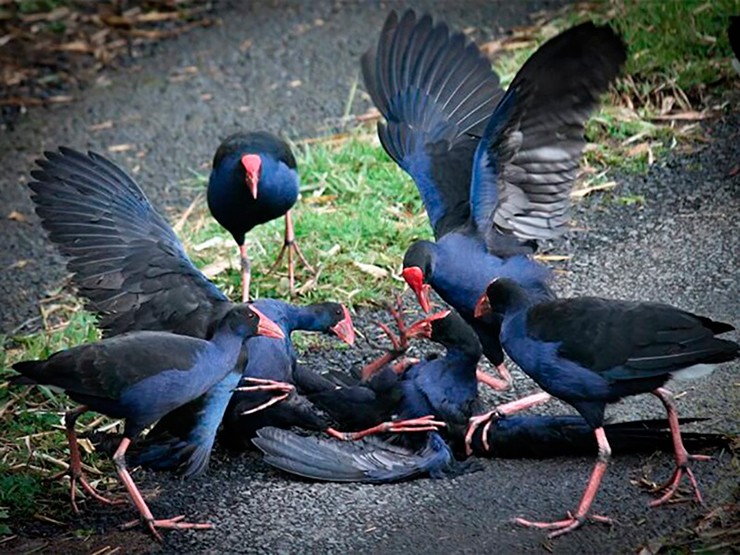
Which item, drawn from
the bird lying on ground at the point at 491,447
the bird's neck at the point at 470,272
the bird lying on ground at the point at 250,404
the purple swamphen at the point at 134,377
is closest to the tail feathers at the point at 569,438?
the bird lying on ground at the point at 491,447

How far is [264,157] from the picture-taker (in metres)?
6.72

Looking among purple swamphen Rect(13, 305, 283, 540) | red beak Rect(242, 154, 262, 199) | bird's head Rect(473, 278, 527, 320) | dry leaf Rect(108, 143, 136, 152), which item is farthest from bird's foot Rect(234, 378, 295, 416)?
dry leaf Rect(108, 143, 136, 152)

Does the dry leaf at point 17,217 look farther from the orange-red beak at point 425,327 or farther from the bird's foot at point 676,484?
the bird's foot at point 676,484

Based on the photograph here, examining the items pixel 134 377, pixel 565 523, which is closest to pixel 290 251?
pixel 134 377

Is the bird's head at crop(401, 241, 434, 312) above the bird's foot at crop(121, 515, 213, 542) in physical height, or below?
above

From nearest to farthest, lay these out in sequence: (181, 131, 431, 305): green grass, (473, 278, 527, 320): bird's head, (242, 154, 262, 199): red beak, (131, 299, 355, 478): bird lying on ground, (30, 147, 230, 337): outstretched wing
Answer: (473, 278, 527, 320): bird's head
(131, 299, 355, 478): bird lying on ground
(30, 147, 230, 337): outstretched wing
(242, 154, 262, 199): red beak
(181, 131, 431, 305): green grass

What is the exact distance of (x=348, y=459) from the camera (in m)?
5.15

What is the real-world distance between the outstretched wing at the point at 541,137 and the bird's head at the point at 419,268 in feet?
1.07

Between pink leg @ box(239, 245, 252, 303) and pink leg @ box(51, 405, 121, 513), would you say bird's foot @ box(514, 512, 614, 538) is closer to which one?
pink leg @ box(51, 405, 121, 513)

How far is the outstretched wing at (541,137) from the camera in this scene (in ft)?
17.4

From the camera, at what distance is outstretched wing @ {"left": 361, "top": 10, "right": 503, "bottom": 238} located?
20.9ft

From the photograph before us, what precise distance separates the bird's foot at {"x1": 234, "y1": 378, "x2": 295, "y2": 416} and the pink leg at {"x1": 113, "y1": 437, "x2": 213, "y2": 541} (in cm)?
67

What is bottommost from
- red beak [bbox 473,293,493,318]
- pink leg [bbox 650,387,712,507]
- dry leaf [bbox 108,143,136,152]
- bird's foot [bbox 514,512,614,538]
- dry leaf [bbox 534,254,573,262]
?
dry leaf [bbox 108,143,136,152]

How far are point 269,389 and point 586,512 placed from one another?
1.56m
